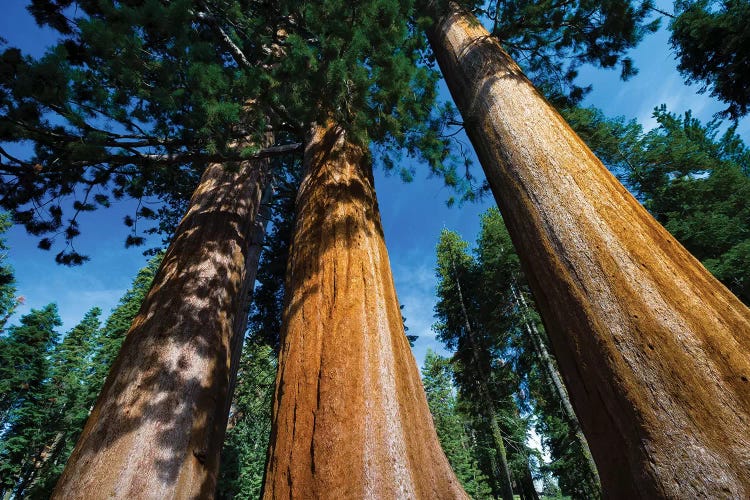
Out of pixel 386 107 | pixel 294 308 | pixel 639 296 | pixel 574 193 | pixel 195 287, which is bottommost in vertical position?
pixel 639 296

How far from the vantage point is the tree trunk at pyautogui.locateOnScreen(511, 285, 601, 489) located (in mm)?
8745

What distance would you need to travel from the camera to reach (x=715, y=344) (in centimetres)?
122

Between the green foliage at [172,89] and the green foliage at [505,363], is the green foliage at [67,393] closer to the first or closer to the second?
the green foliage at [505,363]

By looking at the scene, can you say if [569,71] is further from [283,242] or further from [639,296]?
[283,242]

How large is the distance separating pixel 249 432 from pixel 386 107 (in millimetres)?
15943

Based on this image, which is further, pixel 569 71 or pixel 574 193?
pixel 569 71

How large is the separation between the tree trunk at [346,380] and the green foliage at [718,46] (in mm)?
9641

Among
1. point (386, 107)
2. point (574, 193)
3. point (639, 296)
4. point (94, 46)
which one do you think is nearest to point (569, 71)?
point (386, 107)

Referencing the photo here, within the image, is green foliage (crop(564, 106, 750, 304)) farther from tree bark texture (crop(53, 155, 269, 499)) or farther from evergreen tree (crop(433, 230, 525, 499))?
tree bark texture (crop(53, 155, 269, 499))

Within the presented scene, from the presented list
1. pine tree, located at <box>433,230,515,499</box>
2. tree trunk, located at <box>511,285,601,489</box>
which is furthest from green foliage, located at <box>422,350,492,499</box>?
tree trunk, located at <box>511,285,601,489</box>

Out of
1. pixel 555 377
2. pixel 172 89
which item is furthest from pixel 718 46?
pixel 172 89

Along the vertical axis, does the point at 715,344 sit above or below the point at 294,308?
below

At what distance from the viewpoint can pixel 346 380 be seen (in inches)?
53.5

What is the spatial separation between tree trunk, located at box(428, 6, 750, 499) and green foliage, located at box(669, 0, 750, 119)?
8396mm
